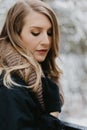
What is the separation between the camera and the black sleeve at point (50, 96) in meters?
1.55

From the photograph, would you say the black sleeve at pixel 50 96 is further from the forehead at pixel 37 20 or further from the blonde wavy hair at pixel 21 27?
the forehead at pixel 37 20

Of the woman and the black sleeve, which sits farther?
the black sleeve

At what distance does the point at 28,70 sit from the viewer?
4.97 feet

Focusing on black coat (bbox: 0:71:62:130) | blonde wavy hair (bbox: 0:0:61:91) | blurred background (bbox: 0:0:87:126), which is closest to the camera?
black coat (bbox: 0:71:62:130)

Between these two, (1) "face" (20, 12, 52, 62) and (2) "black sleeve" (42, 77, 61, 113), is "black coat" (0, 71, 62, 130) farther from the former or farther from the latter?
(1) "face" (20, 12, 52, 62)

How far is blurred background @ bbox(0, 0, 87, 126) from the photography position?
3930 mm

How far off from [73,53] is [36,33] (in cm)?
309

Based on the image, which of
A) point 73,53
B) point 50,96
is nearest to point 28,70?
point 50,96

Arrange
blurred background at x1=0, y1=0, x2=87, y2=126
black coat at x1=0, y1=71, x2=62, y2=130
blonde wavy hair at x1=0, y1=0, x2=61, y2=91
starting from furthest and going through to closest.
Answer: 1. blurred background at x1=0, y1=0, x2=87, y2=126
2. blonde wavy hair at x1=0, y1=0, x2=61, y2=91
3. black coat at x1=0, y1=71, x2=62, y2=130

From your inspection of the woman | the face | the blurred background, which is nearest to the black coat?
the woman

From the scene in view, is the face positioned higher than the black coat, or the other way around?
the face

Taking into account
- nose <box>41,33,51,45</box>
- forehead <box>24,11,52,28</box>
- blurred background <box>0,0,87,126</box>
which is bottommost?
blurred background <box>0,0,87,126</box>

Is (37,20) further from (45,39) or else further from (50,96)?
(50,96)

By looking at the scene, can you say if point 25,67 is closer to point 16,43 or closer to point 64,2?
point 16,43
